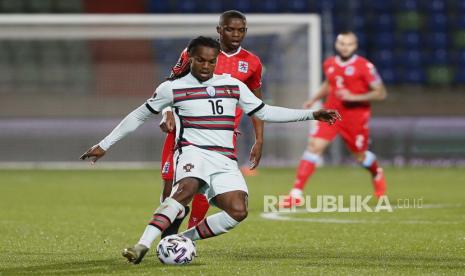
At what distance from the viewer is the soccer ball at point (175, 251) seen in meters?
6.29

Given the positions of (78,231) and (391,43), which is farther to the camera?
A: (391,43)

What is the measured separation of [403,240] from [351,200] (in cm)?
438

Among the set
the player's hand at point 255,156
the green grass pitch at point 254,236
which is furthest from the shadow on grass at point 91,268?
the player's hand at point 255,156

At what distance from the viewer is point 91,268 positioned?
6.18m

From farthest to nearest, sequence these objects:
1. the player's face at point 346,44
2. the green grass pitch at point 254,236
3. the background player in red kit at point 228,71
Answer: the player's face at point 346,44 < the background player in red kit at point 228,71 < the green grass pitch at point 254,236

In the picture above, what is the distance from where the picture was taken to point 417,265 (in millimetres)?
6332

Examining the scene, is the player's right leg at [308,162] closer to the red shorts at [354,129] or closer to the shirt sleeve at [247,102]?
the red shorts at [354,129]

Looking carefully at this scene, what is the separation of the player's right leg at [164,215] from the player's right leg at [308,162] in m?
4.94

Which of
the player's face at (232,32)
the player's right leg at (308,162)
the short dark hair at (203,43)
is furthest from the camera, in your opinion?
the player's right leg at (308,162)

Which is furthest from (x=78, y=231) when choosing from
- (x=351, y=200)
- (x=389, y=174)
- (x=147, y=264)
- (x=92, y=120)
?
(x=92, y=120)

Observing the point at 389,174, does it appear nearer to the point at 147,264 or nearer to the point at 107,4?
the point at 107,4

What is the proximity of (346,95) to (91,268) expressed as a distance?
261 inches

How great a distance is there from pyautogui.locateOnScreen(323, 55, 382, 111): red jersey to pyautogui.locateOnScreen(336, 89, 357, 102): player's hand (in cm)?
8

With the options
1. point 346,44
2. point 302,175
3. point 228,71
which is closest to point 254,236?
point 228,71
